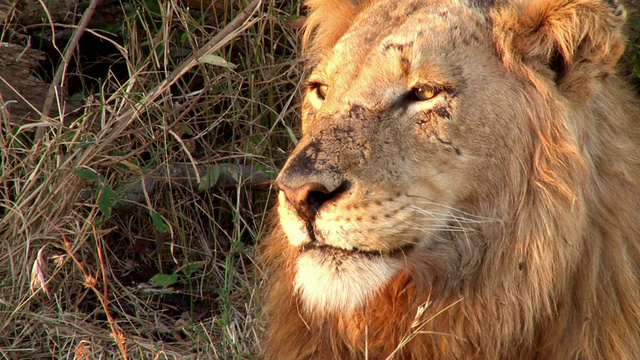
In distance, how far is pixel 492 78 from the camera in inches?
112

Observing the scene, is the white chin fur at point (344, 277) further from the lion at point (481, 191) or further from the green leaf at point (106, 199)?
the green leaf at point (106, 199)

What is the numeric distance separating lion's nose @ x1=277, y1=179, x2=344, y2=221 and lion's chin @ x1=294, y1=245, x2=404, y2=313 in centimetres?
12

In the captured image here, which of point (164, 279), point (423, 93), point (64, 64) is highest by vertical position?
point (423, 93)

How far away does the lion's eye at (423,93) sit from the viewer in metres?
2.84

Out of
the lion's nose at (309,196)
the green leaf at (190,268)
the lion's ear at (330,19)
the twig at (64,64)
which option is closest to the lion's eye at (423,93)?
the lion's nose at (309,196)

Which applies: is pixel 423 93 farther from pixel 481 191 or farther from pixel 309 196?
pixel 309 196

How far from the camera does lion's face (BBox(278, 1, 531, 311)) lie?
2643 millimetres

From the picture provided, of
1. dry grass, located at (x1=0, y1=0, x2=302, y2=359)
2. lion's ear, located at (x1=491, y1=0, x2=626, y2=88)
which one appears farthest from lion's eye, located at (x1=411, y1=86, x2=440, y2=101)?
dry grass, located at (x1=0, y1=0, x2=302, y2=359)

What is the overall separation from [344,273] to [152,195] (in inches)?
84.5

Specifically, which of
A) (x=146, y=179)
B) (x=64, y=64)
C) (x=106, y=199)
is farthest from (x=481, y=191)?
(x=64, y=64)

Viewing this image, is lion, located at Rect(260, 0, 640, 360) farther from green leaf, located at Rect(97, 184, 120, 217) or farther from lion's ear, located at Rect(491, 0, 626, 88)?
green leaf, located at Rect(97, 184, 120, 217)

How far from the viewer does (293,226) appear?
2.69m

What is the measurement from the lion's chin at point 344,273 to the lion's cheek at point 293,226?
0.03 meters

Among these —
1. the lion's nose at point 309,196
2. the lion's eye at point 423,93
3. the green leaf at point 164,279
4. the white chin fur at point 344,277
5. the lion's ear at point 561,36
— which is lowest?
the green leaf at point 164,279
